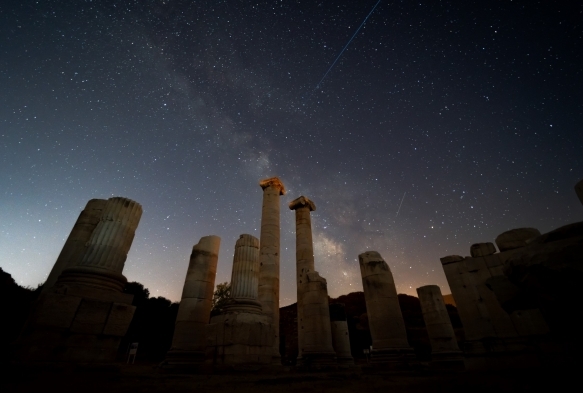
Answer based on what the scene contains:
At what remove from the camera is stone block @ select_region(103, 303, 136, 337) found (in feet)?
21.8

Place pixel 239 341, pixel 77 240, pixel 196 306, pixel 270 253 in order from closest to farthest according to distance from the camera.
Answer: pixel 239 341 → pixel 77 240 → pixel 196 306 → pixel 270 253

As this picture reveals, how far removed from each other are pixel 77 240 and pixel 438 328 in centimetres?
2008

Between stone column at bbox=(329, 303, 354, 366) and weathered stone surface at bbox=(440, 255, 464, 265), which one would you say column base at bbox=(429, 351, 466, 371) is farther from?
weathered stone surface at bbox=(440, 255, 464, 265)

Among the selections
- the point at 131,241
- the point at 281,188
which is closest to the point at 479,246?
the point at 131,241

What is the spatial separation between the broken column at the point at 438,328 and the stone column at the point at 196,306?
12368mm

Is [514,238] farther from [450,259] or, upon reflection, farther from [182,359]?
[182,359]

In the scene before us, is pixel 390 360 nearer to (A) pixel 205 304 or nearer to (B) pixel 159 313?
(A) pixel 205 304

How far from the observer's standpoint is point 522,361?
274 inches

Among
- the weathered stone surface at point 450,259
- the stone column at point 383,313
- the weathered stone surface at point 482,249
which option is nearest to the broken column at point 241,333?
the stone column at point 383,313

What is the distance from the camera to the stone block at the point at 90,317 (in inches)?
249

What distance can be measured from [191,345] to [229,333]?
4628 millimetres

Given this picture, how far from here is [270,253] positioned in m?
18.7

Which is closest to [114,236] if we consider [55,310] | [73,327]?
[55,310]

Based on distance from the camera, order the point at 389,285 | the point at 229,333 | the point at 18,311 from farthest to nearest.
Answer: the point at 18,311 < the point at 389,285 < the point at 229,333
